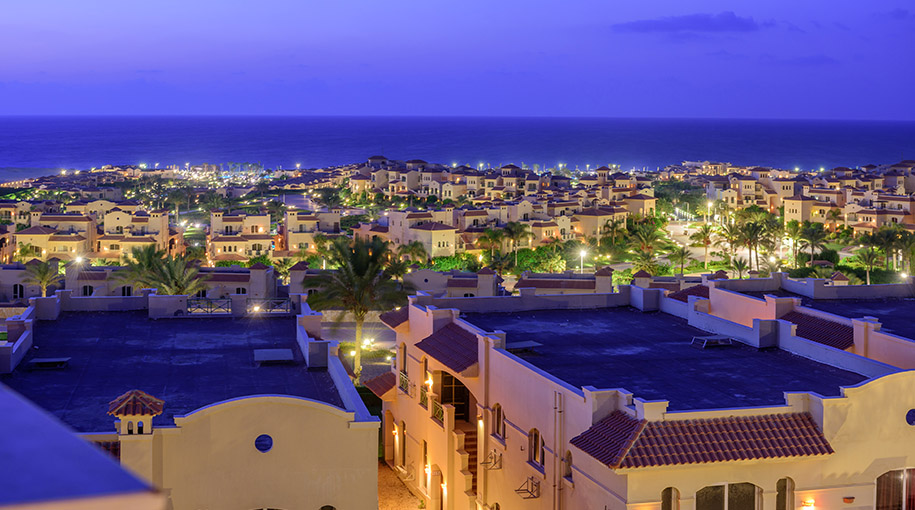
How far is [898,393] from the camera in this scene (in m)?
16.3

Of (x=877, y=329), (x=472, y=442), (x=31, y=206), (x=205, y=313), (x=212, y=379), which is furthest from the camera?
(x=31, y=206)

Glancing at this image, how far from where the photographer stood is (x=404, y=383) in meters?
26.4

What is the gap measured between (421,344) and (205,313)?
544 cm

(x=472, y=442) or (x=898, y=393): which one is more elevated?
(x=898, y=393)

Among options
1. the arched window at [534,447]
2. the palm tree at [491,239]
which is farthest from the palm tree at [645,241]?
the arched window at [534,447]

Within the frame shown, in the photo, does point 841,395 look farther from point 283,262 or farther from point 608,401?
point 283,262

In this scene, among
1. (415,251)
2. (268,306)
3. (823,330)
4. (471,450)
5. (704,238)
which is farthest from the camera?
(704,238)

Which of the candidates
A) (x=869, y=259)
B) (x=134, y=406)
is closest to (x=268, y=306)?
(x=134, y=406)

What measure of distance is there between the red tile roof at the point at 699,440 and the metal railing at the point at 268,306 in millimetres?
10798

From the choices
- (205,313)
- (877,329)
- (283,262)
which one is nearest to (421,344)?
(205,313)

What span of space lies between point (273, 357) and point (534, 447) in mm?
5287

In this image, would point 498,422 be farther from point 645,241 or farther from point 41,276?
A: point 645,241

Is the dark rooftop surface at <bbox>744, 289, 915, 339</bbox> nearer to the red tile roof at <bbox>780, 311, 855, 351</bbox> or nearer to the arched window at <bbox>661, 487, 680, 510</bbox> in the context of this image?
the red tile roof at <bbox>780, 311, 855, 351</bbox>

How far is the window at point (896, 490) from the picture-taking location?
54.2 ft
